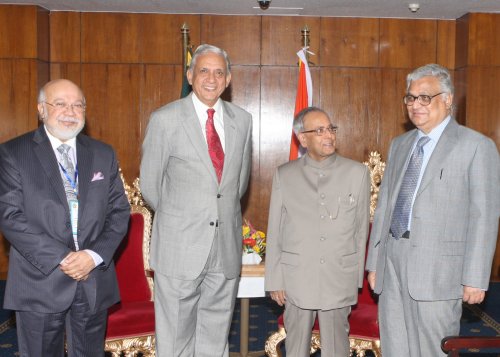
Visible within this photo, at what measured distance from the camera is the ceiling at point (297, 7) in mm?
7457

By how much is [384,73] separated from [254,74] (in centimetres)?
167

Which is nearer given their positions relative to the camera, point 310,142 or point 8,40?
point 310,142

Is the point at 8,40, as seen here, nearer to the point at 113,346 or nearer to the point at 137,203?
the point at 137,203

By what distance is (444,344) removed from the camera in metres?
2.36

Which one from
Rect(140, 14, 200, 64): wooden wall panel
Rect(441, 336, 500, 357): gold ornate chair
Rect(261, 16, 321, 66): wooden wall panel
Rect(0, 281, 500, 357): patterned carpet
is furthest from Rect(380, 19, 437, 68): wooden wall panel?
Rect(441, 336, 500, 357): gold ornate chair

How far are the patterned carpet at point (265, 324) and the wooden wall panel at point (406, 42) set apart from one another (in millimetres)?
3224

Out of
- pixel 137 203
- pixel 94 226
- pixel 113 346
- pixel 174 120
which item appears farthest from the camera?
pixel 137 203

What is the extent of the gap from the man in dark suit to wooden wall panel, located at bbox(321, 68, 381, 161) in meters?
5.60

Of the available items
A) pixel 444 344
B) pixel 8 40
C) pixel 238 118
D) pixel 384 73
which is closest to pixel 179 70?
pixel 8 40

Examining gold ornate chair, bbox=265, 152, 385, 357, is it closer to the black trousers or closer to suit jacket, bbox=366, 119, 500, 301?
suit jacket, bbox=366, 119, 500, 301

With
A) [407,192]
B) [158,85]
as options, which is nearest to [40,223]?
[407,192]

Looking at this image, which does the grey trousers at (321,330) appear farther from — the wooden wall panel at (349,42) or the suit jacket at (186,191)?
the wooden wall panel at (349,42)

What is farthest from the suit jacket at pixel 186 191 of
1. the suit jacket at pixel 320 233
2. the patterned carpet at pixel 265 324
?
the patterned carpet at pixel 265 324

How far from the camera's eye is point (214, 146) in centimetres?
330
